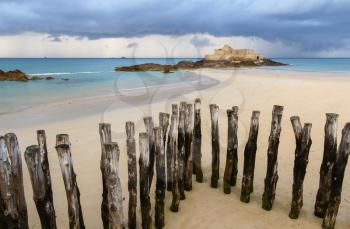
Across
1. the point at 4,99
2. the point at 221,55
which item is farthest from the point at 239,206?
the point at 221,55

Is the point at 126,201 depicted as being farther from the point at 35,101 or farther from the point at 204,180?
the point at 35,101

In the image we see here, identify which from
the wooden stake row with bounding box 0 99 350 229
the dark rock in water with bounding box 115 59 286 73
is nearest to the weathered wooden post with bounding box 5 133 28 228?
the wooden stake row with bounding box 0 99 350 229

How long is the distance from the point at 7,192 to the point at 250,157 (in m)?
3.46

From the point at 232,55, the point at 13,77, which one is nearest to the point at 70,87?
the point at 13,77

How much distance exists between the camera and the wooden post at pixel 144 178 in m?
4.29

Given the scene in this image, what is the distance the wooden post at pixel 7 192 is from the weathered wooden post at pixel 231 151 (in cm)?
325

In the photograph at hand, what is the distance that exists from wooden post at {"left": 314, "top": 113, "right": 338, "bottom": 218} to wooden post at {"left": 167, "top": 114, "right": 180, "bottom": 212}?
2079mm

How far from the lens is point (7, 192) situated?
366 cm

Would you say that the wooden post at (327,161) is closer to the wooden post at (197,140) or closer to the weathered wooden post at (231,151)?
the weathered wooden post at (231,151)

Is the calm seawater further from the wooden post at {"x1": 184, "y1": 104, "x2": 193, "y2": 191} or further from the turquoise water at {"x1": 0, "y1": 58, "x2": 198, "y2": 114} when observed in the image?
the wooden post at {"x1": 184, "y1": 104, "x2": 193, "y2": 191}

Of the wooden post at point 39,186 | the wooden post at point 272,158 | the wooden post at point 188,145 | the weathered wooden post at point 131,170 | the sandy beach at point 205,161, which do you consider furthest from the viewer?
the wooden post at point 188,145

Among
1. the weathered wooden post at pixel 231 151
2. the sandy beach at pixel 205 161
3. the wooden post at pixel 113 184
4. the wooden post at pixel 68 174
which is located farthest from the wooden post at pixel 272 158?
the wooden post at pixel 68 174

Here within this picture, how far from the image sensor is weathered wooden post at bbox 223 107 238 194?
18.3 ft

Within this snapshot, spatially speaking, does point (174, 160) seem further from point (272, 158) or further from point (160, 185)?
point (272, 158)
